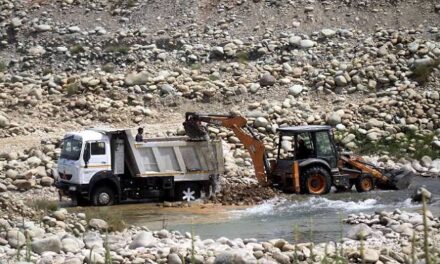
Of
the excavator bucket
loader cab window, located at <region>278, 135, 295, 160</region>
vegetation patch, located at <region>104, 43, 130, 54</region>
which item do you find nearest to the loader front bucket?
loader cab window, located at <region>278, 135, 295, 160</region>

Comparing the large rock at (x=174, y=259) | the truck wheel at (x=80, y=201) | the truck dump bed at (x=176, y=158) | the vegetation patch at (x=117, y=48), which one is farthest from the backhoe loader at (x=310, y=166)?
the vegetation patch at (x=117, y=48)

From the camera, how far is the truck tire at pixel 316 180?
20.7 m

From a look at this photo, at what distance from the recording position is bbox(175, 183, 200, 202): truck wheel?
21.3m

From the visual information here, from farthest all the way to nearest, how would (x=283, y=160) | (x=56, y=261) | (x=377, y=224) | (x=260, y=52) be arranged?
(x=260, y=52), (x=283, y=160), (x=377, y=224), (x=56, y=261)

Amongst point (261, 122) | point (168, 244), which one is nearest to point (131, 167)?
point (261, 122)

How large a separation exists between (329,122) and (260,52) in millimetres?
5371

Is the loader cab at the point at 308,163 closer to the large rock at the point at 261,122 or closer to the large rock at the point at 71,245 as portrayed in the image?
the large rock at the point at 261,122

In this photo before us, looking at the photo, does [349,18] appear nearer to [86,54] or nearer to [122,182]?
[86,54]

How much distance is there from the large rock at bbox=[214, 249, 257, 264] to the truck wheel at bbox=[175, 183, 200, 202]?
9.28 m

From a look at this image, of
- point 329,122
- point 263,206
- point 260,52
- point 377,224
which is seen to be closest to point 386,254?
point 377,224

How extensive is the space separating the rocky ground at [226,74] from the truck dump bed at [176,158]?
2.70 feet

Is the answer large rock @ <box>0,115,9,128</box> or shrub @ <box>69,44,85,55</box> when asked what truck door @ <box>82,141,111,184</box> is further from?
shrub @ <box>69,44,85,55</box>

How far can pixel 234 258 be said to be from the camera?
1175 centimetres

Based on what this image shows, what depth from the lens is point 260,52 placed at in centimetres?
3153
